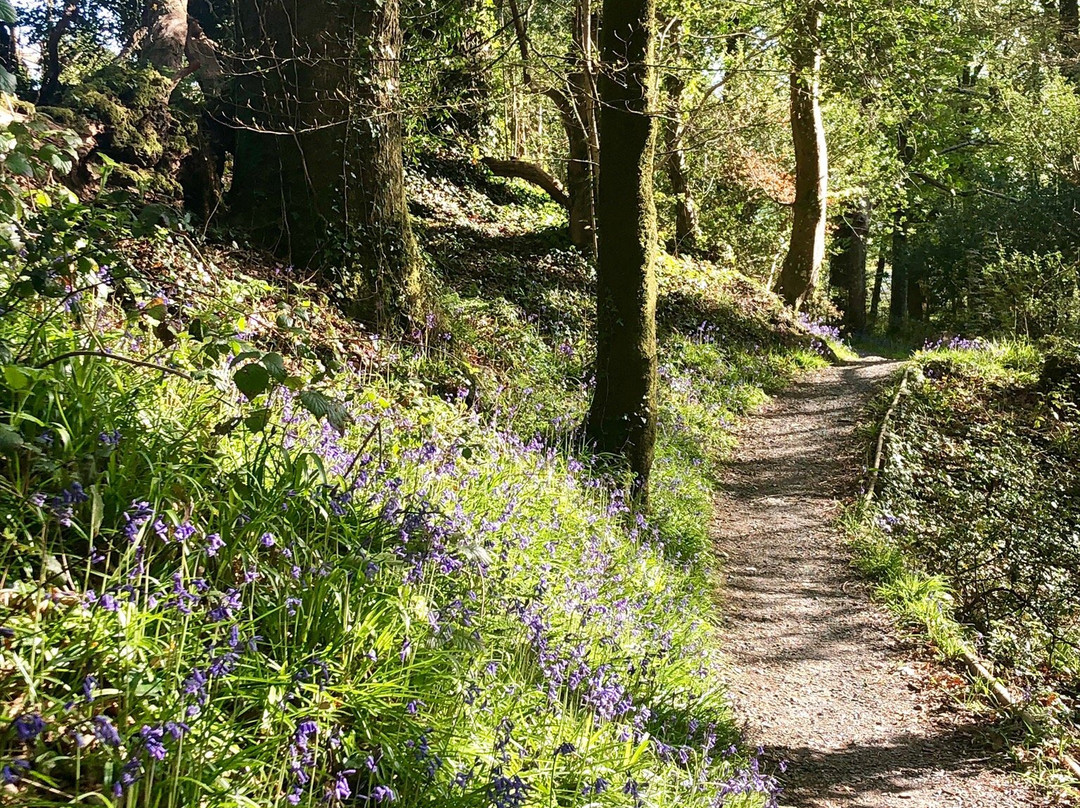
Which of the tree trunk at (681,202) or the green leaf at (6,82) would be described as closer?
the green leaf at (6,82)

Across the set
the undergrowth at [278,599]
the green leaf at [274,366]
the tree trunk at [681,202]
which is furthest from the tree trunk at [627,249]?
the tree trunk at [681,202]

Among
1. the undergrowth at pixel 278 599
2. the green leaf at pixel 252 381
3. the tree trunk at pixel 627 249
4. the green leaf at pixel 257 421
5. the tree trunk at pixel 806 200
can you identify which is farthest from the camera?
the tree trunk at pixel 806 200

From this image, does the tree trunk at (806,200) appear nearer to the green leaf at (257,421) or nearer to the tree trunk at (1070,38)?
the tree trunk at (1070,38)

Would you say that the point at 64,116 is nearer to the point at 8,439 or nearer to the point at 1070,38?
the point at 8,439

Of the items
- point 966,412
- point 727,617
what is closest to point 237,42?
point 727,617

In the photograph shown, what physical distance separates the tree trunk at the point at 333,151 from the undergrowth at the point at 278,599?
176 centimetres

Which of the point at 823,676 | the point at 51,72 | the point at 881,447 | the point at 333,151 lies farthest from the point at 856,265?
the point at 51,72

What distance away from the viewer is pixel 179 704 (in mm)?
2049

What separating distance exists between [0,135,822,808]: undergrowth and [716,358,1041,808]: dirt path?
1.72ft

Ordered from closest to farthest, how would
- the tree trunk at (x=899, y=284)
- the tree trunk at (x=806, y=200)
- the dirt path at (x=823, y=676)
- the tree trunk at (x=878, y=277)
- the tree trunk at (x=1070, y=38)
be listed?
the dirt path at (x=823, y=676) → the tree trunk at (x=806, y=200) → the tree trunk at (x=1070, y=38) → the tree trunk at (x=899, y=284) → the tree trunk at (x=878, y=277)

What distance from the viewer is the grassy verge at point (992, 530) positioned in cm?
646

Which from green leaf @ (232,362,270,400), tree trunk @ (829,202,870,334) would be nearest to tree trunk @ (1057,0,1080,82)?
tree trunk @ (829,202,870,334)

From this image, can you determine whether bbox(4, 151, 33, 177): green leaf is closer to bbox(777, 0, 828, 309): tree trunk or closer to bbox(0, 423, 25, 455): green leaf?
bbox(0, 423, 25, 455): green leaf

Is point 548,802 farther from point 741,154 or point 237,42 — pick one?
point 741,154
